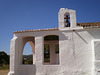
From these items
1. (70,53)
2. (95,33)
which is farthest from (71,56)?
(95,33)

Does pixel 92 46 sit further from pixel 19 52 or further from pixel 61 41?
pixel 19 52

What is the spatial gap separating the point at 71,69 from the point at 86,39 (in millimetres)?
→ 2417

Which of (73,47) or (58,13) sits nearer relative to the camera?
(73,47)

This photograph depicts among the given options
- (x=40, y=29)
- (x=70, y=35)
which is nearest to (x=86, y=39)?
(x=70, y=35)

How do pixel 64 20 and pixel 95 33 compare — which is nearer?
pixel 95 33

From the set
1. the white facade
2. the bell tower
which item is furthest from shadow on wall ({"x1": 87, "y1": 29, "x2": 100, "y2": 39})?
the bell tower

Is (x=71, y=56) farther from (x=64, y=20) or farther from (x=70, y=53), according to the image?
(x=64, y=20)

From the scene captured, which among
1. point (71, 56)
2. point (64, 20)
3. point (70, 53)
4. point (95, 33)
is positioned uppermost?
point (64, 20)

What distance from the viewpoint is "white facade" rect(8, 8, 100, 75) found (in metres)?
8.45

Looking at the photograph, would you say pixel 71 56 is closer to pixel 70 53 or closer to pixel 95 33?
pixel 70 53

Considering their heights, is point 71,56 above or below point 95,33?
below

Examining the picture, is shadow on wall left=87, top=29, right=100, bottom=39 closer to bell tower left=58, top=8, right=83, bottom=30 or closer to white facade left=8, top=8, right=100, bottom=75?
white facade left=8, top=8, right=100, bottom=75

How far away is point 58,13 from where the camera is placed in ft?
31.2

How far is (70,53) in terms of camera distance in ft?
29.0
